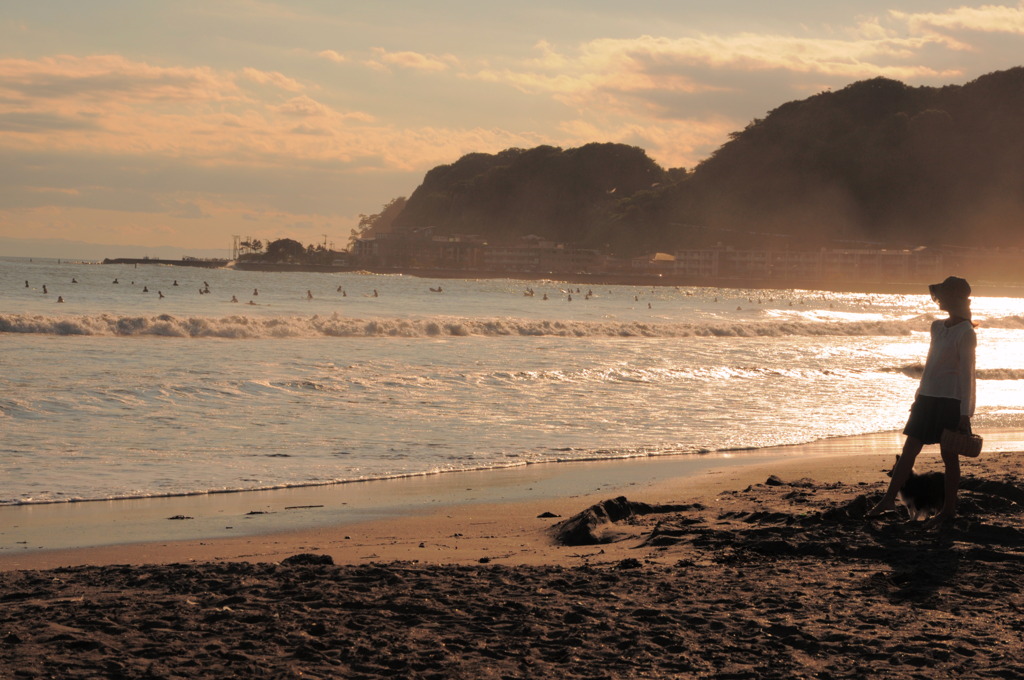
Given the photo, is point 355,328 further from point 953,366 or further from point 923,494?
point 953,366

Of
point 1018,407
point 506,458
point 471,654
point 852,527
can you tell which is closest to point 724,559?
point 852,527

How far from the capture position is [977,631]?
4.22 m

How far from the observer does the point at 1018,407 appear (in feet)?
51.8

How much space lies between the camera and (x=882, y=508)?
6609 mm

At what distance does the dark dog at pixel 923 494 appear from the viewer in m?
6.62

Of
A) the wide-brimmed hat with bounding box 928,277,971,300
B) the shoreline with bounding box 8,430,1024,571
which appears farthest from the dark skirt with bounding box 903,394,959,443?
the shoreline with bounding box 8,430,1024,571

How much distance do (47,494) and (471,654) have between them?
17.0ft

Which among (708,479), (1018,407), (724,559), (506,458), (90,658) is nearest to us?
(90,658)

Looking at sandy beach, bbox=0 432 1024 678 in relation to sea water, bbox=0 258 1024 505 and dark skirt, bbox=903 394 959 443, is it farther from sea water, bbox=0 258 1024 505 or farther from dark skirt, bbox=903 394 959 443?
sea water, bbox=0 258 1024 505

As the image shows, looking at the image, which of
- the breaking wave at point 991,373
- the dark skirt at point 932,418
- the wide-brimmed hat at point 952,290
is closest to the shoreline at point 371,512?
the dark skirt at point 932,418

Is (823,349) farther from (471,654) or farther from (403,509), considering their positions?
(471,654)

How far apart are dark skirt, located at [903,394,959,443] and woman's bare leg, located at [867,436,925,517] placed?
3.0 inches

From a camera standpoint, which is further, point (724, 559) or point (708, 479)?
point (708, 479)

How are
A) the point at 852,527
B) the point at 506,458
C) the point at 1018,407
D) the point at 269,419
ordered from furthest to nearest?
the point at 1018,407 < the point at 269,419 < the point at 506,458 < the point at 852,527
